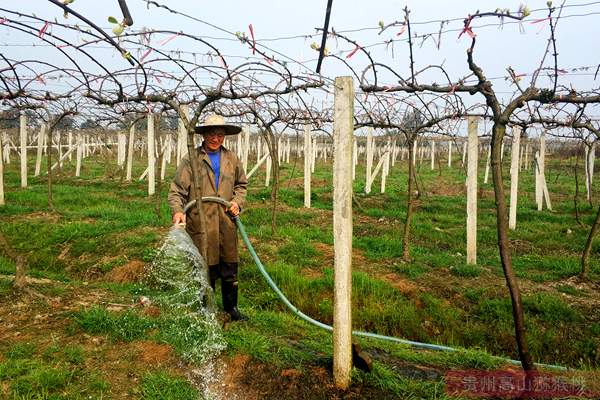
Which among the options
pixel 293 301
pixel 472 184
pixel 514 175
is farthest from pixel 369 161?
pixel 293 301

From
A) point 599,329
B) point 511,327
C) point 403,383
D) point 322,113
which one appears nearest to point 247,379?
point 403,383

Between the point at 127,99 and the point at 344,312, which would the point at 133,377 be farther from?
the point at 127,99

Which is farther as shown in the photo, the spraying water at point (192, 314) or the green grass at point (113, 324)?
the green grass at point (113, 324)

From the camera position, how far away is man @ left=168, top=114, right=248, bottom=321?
4026 mm

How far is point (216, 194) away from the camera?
411 centimetres

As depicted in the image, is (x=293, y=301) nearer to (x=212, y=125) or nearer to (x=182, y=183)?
(x=182, y=183)

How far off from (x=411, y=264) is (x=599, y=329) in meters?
2.56

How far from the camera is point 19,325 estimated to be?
372cm

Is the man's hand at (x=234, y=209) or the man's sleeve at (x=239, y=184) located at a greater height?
the man's sleeve at (x=239, y=184)

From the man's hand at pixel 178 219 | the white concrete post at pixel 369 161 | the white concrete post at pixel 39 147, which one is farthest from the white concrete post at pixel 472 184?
the white concrete post at pixel 39 147

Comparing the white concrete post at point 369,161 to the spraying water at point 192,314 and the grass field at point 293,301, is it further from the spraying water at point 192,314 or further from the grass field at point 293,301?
the spraying water at point 192,314

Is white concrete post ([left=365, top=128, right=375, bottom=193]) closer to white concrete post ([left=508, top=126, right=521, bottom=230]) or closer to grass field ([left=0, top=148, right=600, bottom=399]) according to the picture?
grass field ([left=0, top=148, right=600, bottom=399])

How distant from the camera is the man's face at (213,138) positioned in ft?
13.2

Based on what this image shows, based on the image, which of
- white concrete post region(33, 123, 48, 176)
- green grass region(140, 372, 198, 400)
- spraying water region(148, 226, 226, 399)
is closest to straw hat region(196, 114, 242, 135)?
spraying water region(148, 226, 226, 399)
